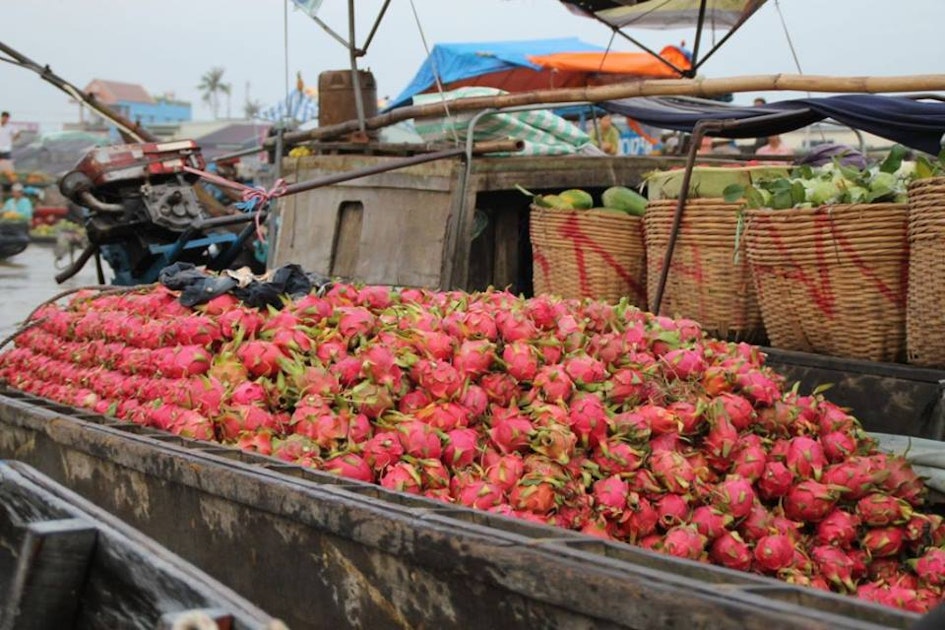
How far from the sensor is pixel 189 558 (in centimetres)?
304

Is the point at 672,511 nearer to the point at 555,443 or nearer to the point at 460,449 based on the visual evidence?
the point at 555,443

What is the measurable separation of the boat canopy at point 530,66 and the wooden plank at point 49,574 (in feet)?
34.1

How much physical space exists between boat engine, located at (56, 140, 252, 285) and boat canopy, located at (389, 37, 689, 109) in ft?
14.2

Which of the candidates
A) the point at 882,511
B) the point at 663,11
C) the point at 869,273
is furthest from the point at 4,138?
the point at 882,511

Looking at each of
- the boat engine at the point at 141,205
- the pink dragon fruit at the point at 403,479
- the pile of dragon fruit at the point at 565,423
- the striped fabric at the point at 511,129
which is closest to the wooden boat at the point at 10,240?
the boat engine at the point at 141,205

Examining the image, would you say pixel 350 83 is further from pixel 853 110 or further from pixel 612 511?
pixel 612 511

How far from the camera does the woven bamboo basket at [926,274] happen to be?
373 centimetres

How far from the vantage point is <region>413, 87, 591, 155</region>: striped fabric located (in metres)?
6.35

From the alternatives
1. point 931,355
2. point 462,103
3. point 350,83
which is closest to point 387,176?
point 462,103

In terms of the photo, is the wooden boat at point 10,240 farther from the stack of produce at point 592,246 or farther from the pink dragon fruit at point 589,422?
the pink dragon fruit at point 589,422

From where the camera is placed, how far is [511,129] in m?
6.40

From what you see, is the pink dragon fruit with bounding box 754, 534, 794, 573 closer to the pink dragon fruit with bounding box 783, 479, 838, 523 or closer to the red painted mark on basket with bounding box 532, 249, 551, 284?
the pink dragon fruit with bounding box 783, 479, 838, 523

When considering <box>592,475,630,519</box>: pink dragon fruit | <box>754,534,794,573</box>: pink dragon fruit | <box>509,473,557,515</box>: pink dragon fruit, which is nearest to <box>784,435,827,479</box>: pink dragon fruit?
<box>754,534,794,573</box>: pink dragon fruit

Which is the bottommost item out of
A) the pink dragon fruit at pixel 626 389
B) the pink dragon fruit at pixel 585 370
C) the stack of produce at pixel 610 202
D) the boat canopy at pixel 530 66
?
the pink dragon fruit at pixel 626 389
